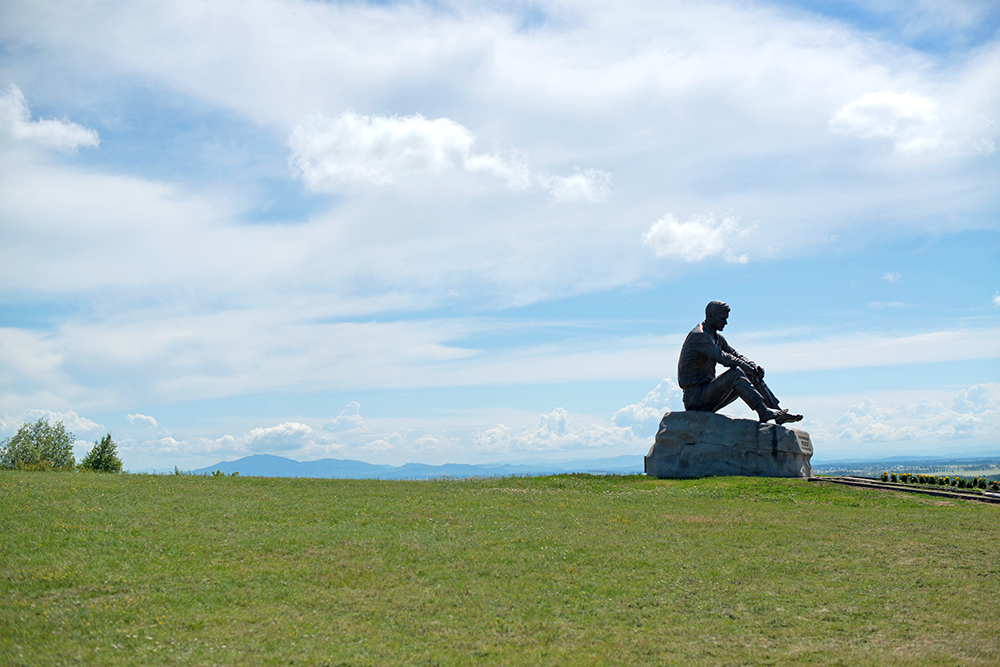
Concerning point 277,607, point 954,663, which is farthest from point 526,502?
point 954,663

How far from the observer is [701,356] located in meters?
29.7

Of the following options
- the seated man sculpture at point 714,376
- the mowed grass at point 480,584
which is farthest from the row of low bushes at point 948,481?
the mowed grass at point 480,584

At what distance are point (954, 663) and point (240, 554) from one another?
1042cm

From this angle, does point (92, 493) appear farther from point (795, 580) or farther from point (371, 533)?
point (795, 580)

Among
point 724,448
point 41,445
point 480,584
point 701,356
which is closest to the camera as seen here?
point 480,584

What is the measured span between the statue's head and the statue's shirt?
34 cm

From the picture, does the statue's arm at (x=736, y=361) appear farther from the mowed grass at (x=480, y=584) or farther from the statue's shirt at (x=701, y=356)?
the mowed grass at (x=480, y=584)

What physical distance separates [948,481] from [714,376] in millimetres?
9175

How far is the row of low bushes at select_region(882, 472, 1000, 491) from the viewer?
25016mm

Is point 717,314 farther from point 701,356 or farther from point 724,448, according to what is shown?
point 724,448

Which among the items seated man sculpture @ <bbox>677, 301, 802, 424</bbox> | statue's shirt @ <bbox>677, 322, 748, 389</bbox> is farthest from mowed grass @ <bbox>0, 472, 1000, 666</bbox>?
statue's shirt @ <bbox>677, 322, 748, 389</bbox>

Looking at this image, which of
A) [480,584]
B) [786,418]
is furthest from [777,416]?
[480,584]

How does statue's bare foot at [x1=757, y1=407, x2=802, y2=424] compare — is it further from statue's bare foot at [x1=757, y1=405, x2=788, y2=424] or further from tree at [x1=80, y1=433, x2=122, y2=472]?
tree at [x1=80, y1=433, x2=122, y2=472]

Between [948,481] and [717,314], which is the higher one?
[717,314]
